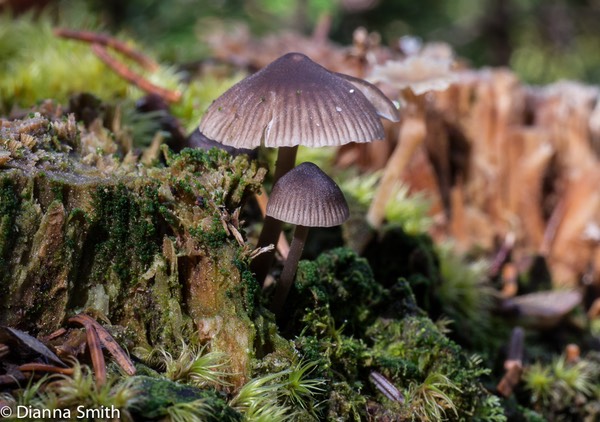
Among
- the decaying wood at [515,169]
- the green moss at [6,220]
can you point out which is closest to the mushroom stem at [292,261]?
the green moss at [6,220]

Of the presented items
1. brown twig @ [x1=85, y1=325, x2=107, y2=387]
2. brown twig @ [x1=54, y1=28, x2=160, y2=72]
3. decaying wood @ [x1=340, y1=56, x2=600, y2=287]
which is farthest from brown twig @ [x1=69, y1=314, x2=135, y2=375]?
decaying wood @ [x1=340, y1=56, x2=600, y2=287]

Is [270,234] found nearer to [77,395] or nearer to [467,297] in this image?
[77,395]

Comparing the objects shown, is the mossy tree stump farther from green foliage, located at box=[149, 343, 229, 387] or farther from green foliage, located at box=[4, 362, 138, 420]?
green foliage, located at box=[4, 362, 138, 420]

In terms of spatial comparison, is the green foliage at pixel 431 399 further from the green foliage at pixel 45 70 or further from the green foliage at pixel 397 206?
the green foliage at pixel 45 70

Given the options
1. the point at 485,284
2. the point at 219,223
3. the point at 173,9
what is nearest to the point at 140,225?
the point at 219,223

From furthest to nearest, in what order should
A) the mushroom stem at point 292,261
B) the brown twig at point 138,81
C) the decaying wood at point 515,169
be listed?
the decaying wood at point 515,169, the brown twig at point 138,81, the mushroom stem at point 292,261

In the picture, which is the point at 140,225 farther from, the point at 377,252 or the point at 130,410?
the point at 377,252
